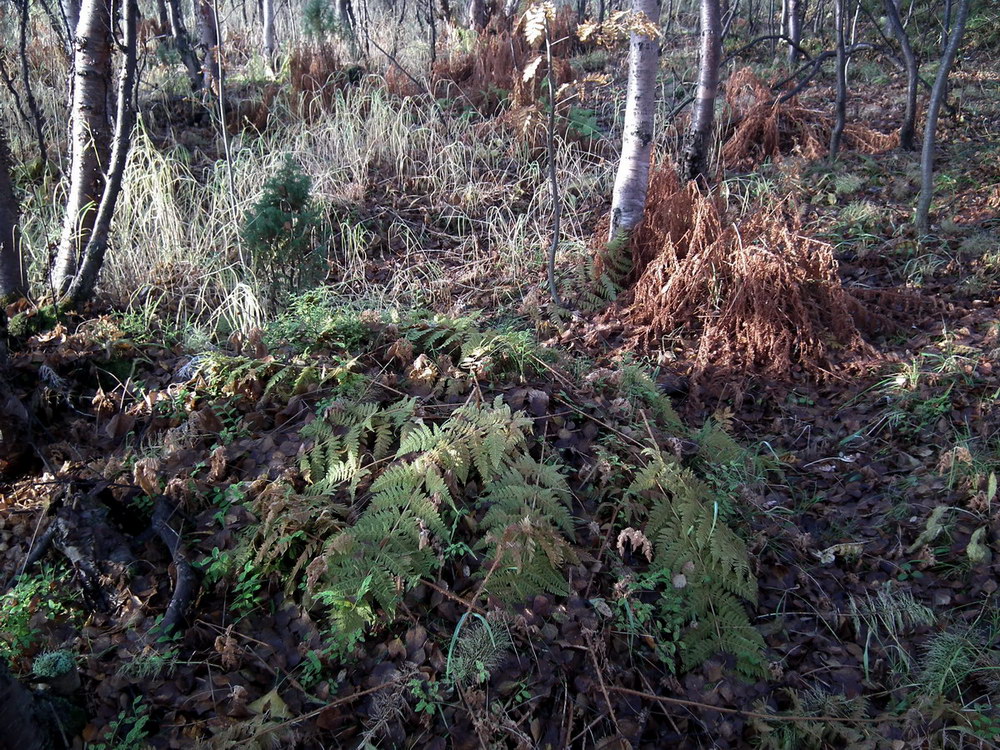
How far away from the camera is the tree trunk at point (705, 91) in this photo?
5.89 meters

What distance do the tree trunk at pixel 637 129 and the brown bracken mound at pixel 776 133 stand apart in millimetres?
2417

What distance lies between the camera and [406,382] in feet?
10.8

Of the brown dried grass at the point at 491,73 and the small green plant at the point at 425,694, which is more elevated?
the brown dried grass at the point at 491,73

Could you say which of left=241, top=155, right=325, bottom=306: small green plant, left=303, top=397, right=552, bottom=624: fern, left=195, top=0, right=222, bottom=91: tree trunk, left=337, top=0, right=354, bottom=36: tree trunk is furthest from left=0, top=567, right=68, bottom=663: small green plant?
left=337, top=0, right=354, bottom=36: tree trunk

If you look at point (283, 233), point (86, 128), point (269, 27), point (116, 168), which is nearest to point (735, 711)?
point (283, 233)

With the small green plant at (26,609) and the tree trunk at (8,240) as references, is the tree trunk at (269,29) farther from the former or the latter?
the small green plant at (26,609)

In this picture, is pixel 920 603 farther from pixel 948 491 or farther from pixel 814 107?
pixel 814 107

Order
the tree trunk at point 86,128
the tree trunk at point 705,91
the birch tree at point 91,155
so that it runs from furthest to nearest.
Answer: the tree trunk at point 705,91 < the tree trunk at point 86,128 < the birch tree at point 91,155

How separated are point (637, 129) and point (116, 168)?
11.3 feet

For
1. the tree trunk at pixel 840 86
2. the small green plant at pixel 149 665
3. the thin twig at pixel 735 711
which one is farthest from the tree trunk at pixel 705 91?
the small green plant at pixel 149 665

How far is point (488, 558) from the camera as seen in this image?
8.09 feet

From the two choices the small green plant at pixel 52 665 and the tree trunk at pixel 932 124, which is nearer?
the small green plant at pixel 52 665

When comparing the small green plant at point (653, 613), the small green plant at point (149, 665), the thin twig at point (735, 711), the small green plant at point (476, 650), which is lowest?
the thin twig at point (735, 711)

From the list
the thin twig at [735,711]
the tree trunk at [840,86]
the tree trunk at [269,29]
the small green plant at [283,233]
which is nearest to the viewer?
the thin twig at [735,711]
